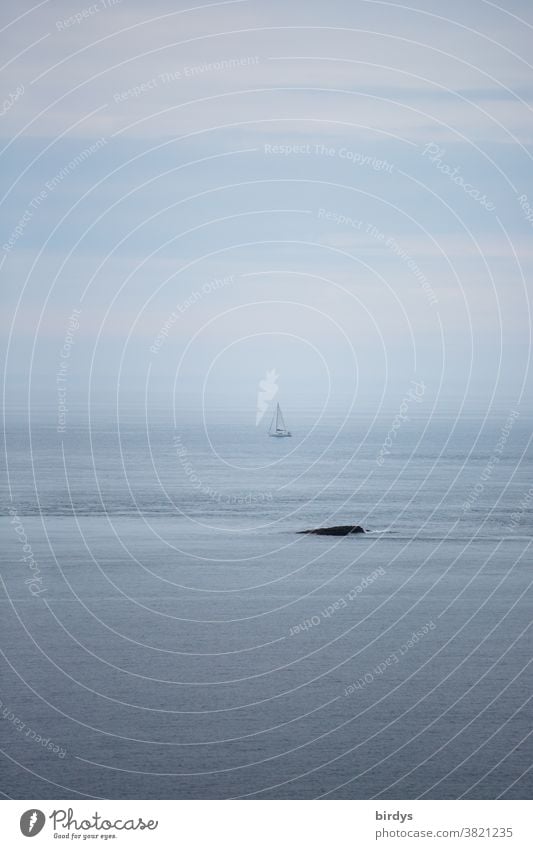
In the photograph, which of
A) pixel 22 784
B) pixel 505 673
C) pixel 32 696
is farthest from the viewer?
pixel 505 673

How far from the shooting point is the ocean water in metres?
19.7

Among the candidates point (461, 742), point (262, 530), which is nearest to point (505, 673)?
point (461, 742)

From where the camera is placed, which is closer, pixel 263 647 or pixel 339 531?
pixel 263 647

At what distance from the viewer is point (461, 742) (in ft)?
70.3

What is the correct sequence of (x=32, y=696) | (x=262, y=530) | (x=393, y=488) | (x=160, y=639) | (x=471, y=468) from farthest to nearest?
(x=471, y=468) < (x=393, y=488) < (x=262, y=530) < (x=160, y=639) < (x=32, y=696)

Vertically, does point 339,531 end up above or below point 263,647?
above

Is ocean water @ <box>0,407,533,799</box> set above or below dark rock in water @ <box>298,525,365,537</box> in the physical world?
below

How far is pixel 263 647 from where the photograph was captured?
97.7ft

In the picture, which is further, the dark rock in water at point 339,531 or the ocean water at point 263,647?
the dark rock in water at point 339,531

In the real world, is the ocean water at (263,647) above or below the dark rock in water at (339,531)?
below

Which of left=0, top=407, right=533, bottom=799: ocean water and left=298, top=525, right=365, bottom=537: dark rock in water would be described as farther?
left=298, top=525, right=365, bottom=537: dark rock in water

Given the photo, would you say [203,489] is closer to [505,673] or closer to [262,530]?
[262,530]

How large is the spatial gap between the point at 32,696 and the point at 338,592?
55.2 feet

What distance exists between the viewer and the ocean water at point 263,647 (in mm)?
19734
